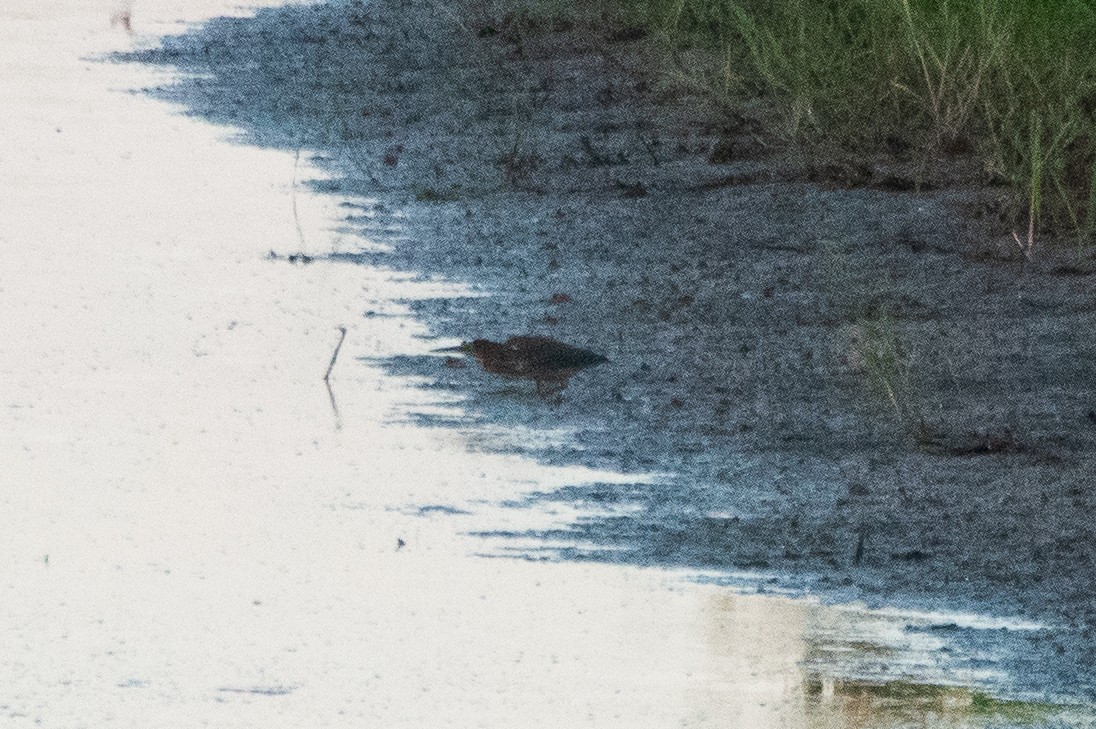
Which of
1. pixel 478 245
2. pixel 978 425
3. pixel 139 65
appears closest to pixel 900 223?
pixel 478 245

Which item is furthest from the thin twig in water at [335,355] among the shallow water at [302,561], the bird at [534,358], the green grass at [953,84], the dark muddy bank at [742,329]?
the green grass at [953,84]

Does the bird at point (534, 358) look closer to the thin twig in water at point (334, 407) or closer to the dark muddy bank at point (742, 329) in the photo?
the dark muddy bank at point (742, 329)

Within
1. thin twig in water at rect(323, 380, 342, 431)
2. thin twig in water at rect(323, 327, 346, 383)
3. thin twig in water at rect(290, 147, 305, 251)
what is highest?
thin twig in water at rect(323, 380, 342, 431)

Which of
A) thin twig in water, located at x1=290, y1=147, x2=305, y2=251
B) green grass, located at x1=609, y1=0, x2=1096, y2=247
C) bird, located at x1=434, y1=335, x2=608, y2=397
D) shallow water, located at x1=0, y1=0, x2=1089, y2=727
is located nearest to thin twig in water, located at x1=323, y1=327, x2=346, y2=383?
shallow water, located at x1=0, y1=0, x2=1089, y2=727

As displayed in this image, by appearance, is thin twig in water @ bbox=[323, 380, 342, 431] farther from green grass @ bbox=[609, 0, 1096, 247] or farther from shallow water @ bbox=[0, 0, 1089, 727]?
green grass @ bbox=[609, 0, 1096, 247]

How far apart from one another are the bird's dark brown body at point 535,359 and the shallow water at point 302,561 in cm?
23

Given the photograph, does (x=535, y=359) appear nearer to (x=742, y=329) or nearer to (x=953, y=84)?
(x=742, y=329)

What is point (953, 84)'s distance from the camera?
8328 millimetres

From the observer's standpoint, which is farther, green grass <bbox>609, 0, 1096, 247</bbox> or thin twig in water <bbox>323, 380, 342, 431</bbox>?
green grass <bbox>609, 0, 1096, 247</bbox>

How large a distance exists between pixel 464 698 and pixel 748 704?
48 cm

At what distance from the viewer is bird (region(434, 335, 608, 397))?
20.9ft

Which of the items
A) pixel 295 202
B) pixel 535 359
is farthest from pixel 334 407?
pixel 295 202

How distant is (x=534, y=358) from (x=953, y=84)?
2546 millimetres

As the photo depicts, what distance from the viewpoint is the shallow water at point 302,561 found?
13.3 feet
